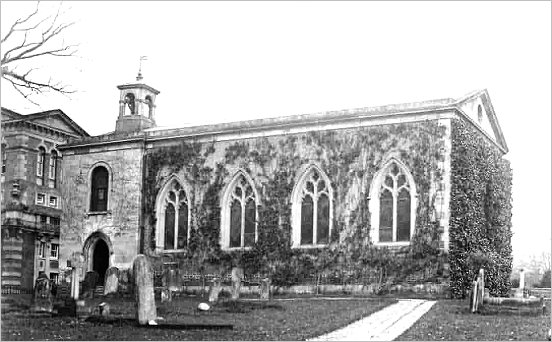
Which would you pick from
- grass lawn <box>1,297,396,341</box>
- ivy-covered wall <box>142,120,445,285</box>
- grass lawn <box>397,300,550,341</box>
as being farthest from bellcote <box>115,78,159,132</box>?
grass lawn <box>397,300,550,341</box>

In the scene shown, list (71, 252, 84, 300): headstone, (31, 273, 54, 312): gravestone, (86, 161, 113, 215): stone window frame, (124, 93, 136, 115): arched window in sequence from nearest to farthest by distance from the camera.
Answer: (31, 273, 54, 312): gravestone < (71, 252, 84, 300): headstone < (86, 161, 113, 215): stone window frame < (124, 93, 136, 115): arched window

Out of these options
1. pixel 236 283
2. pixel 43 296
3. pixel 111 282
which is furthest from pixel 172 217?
pixel 43 296

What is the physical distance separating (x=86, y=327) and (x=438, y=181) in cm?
1104

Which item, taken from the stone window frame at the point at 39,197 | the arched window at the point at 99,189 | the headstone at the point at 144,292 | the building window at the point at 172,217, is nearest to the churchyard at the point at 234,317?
the headstone at the point at 144,292

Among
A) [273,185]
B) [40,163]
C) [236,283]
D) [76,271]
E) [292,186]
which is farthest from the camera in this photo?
[40,163]

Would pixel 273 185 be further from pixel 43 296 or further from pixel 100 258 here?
pixel 43 296

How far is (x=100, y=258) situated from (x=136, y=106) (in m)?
5.89

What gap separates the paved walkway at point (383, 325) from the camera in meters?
16.3

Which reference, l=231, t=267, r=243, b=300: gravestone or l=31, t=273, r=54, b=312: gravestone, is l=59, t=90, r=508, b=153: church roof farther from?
l=31, t=273, r=54, b=312: gravestone

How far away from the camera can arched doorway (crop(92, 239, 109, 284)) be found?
92.6 ft

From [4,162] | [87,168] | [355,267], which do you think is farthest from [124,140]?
[355,267]

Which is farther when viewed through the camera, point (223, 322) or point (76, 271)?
point (76, 271)

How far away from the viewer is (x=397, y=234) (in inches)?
949

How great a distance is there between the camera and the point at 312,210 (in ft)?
81.3
